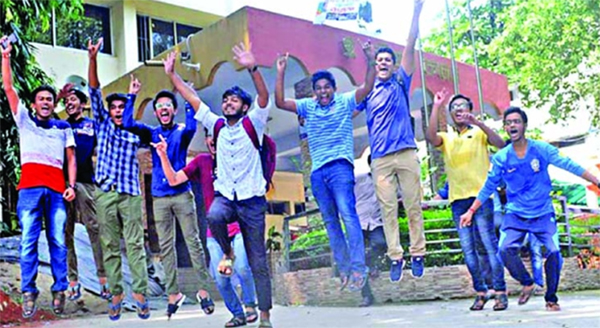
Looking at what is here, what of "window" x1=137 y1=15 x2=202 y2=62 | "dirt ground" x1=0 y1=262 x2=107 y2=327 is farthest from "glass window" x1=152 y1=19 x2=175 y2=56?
"dirt ground" x1=0 y1=262 x2=107 y2=327

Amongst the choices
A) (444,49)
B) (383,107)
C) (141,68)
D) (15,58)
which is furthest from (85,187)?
(444,49)

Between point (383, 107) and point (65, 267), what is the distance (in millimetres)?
2861

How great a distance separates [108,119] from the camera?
20.2 ft

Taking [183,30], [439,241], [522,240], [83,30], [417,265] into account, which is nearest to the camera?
[417,265]

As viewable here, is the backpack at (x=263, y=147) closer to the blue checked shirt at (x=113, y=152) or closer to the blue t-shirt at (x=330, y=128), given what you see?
the blue t-shirt at (x=330, y=128)

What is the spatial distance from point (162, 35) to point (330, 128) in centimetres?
1280

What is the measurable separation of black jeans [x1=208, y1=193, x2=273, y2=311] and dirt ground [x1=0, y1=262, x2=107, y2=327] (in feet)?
12.9

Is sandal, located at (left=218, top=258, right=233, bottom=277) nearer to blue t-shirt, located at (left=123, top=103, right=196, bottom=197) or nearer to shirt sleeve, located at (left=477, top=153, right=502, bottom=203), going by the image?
blue t-shirt, located at (left=123, top=103, right=196, bottom=197)

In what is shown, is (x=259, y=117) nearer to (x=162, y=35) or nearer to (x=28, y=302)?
(x=28, y=302)

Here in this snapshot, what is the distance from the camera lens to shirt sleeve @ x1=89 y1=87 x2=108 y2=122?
20.0 ft

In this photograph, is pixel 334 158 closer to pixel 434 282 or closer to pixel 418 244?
pixel 418 244

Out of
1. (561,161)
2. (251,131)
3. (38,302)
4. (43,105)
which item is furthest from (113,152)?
(38,302)

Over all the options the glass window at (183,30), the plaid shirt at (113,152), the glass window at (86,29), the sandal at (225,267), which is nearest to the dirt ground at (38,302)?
the plaid shirt at (113,152)

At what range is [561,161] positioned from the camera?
6242 millimetres
